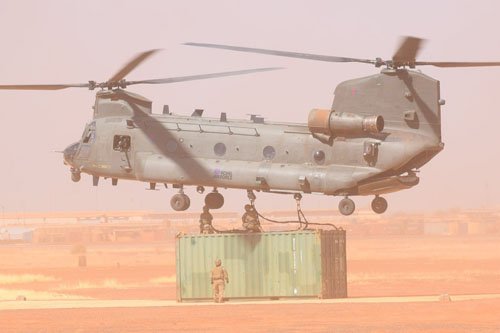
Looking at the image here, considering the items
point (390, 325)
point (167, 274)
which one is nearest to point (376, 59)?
point (390, 325)

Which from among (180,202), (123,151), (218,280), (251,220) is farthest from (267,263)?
(123,151)

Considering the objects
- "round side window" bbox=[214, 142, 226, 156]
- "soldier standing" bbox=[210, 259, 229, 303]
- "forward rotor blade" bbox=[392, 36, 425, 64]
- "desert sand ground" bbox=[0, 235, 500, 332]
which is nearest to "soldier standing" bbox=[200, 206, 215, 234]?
"soldier standing" bbox=[210, 259, 229, 303]

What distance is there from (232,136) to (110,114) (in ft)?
16.0

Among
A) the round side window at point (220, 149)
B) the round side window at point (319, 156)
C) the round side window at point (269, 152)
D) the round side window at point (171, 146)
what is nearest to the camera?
the round side window at point (319, 156)

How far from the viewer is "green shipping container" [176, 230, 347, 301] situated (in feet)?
119

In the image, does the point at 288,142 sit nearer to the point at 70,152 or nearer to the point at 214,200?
the point at 214,200

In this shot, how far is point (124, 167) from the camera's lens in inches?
1432

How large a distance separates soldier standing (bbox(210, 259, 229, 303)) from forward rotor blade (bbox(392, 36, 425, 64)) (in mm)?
9254

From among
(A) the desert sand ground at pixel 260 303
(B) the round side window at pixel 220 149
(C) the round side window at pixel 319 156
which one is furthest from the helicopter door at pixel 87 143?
(C) the round side window at pixel 319 156

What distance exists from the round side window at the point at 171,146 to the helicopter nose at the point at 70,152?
3899 mm

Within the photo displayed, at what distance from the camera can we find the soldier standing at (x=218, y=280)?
3578cm

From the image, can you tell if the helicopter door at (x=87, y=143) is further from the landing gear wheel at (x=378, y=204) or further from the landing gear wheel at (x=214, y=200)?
the landing gear wheel at (x=378, y=204)

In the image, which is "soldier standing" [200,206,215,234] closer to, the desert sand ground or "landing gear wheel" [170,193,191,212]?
"landing gear wheel" [170,193,191,212]

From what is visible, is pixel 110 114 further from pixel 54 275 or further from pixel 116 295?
pixel 54 275
